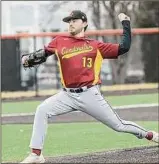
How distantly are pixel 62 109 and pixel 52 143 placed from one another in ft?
8.35

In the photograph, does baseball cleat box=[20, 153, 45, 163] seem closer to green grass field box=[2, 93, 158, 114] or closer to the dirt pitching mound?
the dirt pitching mound

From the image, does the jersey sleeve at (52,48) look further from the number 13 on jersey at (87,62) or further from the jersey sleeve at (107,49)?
the jersey sleeve at (107,49)

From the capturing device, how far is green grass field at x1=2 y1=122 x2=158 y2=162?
324 inches

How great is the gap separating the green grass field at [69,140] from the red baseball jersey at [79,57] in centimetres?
160

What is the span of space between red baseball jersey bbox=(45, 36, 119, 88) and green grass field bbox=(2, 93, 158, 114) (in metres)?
8.66

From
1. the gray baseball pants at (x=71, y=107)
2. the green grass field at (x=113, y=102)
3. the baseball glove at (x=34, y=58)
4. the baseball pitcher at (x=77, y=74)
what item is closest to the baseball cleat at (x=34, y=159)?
the baseball pitcher at (x=77, y=74)

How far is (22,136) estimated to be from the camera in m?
10.1

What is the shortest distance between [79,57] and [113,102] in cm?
1030

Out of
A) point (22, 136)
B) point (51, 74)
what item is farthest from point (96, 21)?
point (22, 136)

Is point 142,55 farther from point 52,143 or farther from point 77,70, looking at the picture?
point 77,70

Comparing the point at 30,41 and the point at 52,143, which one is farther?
the point at 30,41

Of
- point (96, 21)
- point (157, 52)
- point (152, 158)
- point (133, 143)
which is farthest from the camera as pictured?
point (96, 21)

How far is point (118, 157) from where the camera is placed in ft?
23.5

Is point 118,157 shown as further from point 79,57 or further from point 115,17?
point 115,17
